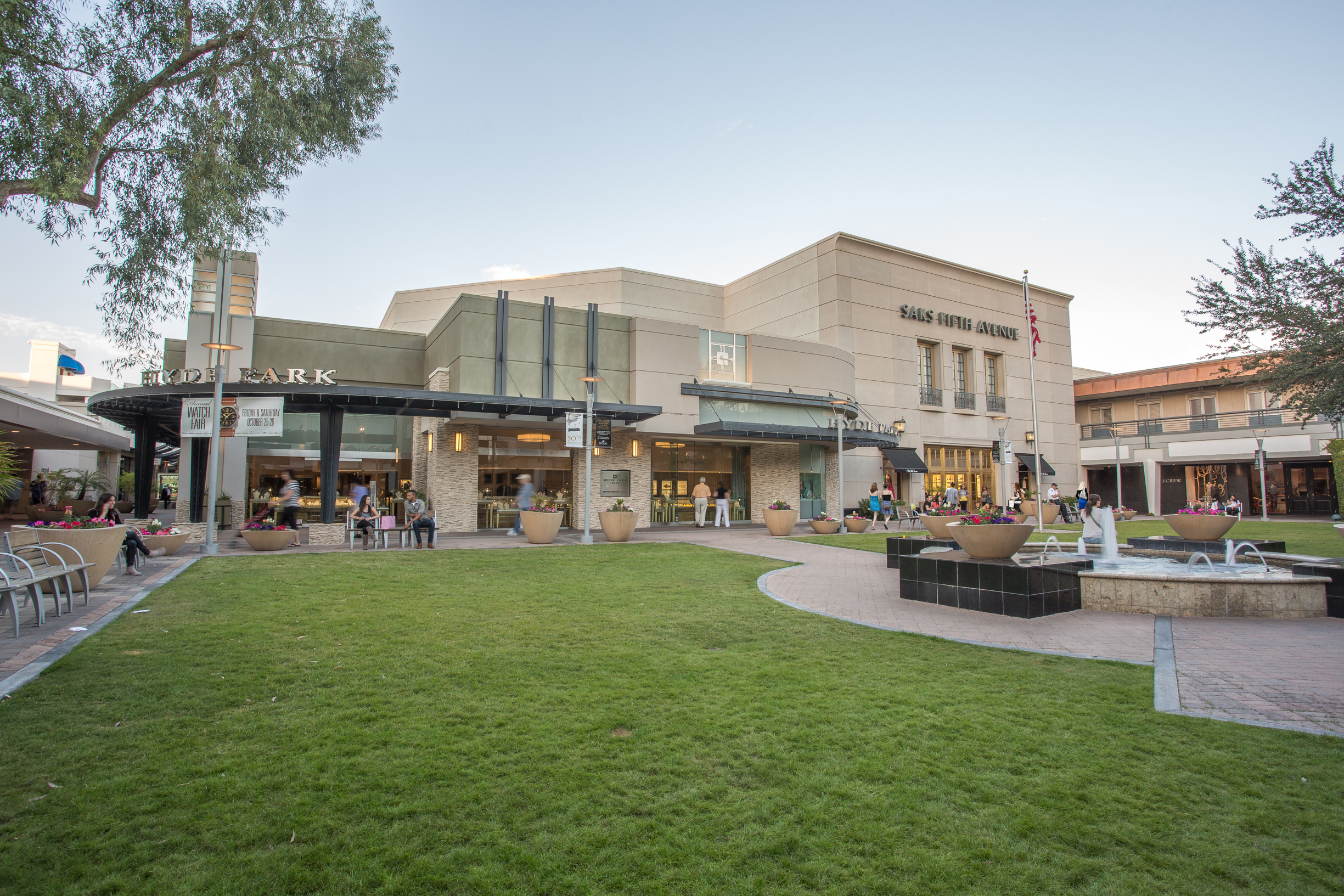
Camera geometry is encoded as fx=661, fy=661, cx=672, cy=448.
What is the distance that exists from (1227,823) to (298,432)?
88.5ft

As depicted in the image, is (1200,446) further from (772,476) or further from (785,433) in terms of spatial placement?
(785,433)

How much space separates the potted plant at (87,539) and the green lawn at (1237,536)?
576 inches

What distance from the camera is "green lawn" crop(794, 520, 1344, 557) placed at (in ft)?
52.2

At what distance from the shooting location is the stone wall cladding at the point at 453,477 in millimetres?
→ 20812

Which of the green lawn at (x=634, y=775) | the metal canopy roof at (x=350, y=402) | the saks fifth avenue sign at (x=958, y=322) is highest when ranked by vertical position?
the saks fifth avenue sign at (x=958, y=322)

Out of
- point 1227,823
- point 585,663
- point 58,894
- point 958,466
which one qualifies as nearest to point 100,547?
point 585,663

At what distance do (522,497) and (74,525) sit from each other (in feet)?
38.6

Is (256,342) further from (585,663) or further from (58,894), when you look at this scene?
(58,894)

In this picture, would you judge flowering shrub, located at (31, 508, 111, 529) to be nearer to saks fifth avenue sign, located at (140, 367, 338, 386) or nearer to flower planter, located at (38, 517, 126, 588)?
flower planter, located at (38, 517, 126, 588)

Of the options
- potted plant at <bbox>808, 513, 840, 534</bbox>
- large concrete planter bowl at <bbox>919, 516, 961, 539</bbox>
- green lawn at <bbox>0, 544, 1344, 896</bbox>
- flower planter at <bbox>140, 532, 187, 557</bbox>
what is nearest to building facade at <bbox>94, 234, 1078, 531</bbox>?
potted plant at <bbox>808, 513, 840, 534</bbox>

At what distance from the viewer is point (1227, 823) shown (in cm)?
312

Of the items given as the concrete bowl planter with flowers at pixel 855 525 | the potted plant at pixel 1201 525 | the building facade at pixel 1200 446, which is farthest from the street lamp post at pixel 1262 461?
the concrete bowl planter with flowers at pixel 855 525

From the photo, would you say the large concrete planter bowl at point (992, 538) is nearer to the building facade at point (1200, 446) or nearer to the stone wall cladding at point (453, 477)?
the stone wall cladding at point (453, 477)

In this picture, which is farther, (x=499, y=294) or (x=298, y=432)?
(x=298, y=432)
